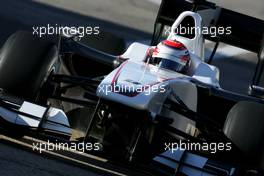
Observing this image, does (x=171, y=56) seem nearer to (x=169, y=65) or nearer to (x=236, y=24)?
(x=169, y=65)

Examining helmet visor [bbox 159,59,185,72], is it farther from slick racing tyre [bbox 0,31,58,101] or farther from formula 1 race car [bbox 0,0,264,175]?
slick racing tyre [bbox 0,31,58,101]

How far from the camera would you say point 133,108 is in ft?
22.7

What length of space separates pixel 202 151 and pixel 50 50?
1.83m

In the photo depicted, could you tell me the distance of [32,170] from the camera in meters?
6.95

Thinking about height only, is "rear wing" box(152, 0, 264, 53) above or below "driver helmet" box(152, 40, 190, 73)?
above

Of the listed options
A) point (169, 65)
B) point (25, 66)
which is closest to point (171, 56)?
point (169, 65)

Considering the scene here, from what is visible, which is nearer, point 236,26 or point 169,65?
point 169,65

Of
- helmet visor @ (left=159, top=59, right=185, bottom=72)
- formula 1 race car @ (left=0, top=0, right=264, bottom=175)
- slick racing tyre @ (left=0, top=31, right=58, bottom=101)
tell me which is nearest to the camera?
formula 1 race car @ (left=0, top=0, right=264, bottom=175)

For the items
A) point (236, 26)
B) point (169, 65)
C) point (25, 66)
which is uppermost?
point (236, 26)

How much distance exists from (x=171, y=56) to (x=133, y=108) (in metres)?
1.32

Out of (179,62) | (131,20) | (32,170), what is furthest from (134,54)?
(131,20)

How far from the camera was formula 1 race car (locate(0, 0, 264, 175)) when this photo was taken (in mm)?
7039

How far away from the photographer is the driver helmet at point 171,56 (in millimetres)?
8078

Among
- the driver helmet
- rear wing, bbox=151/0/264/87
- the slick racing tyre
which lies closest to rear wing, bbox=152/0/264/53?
rear wing, bbox=151/0/264/87
